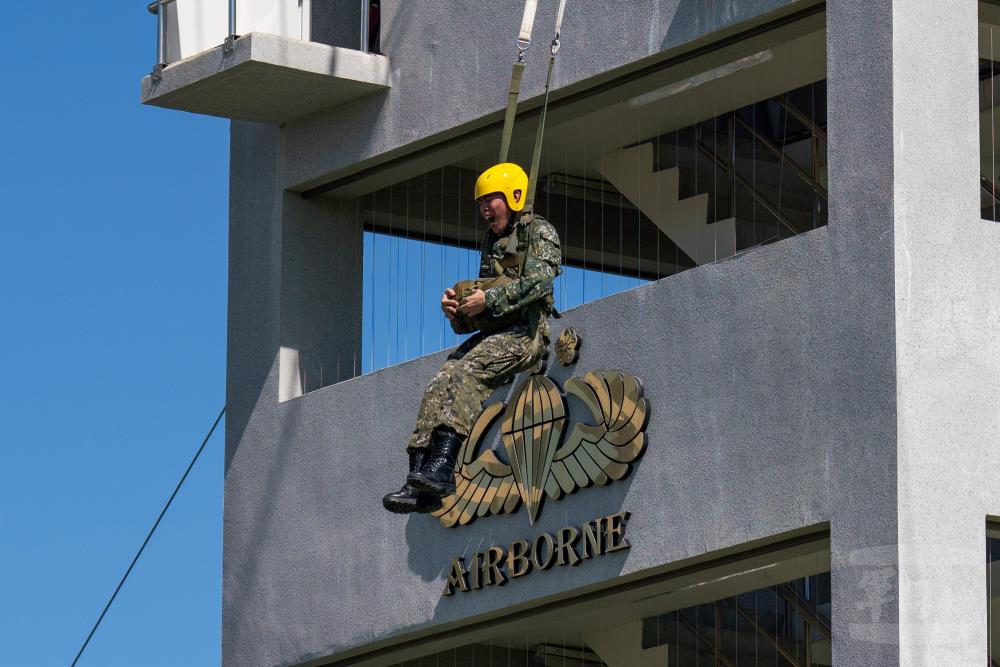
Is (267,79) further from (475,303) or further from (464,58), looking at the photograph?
(475,303)

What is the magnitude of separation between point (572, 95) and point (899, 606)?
6.26m

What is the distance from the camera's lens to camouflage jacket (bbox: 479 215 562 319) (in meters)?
17.3

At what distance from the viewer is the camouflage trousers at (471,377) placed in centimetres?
1748

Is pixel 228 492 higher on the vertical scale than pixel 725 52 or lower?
lower

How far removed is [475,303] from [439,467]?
1.12m

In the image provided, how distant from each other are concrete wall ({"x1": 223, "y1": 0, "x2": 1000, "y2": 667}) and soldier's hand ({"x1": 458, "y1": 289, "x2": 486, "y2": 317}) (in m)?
3.04

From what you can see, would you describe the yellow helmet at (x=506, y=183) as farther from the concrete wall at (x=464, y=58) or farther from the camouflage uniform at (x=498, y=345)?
the concrete wall at (x=464, y=58)

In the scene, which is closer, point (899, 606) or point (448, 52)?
point (899, 606)

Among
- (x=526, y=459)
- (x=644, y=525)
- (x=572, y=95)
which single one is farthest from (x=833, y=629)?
(x=572, y=95)

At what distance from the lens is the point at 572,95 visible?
22.3 metres

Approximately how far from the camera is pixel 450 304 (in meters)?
17.4

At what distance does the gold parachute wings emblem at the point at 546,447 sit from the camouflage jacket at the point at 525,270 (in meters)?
3.33

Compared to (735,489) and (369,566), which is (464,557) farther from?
(735,489)

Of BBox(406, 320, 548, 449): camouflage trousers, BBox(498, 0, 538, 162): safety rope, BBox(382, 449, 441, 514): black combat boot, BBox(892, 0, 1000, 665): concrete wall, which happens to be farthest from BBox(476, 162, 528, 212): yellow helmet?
BBox(892, 0, 1000, 665): concrete wall
